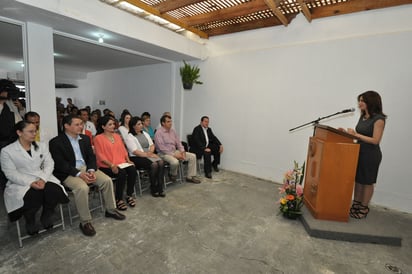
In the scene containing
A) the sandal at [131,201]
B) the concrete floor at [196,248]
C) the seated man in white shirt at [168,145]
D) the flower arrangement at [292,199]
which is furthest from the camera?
the seated man in white shirt at [168,145]

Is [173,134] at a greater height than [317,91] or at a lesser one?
lesser

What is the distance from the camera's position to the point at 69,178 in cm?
253

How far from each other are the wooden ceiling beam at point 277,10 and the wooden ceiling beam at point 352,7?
0.44 meters

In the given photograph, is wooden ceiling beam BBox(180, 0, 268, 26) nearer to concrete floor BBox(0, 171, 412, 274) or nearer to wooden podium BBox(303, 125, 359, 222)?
wooden podium BBox(303, 125, 359, 222)

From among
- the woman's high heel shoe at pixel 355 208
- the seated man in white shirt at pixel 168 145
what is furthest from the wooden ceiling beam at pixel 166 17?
the woman's high heel shoe at pixel 355 208

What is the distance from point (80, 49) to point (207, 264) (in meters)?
5.27

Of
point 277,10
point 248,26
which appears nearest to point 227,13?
point 248,26

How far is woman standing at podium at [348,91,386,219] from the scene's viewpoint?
2.51m

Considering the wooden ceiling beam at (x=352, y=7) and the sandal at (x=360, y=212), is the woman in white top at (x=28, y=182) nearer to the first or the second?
the sandal at (x=360, y=212)

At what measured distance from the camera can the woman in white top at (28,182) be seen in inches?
83.3

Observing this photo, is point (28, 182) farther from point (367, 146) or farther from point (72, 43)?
point (367, 146)

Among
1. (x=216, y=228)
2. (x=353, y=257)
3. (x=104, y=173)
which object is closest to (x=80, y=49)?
(x=104, y=173)

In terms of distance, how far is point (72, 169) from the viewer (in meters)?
2.55

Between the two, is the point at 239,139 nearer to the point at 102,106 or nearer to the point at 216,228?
the point at 216,228
